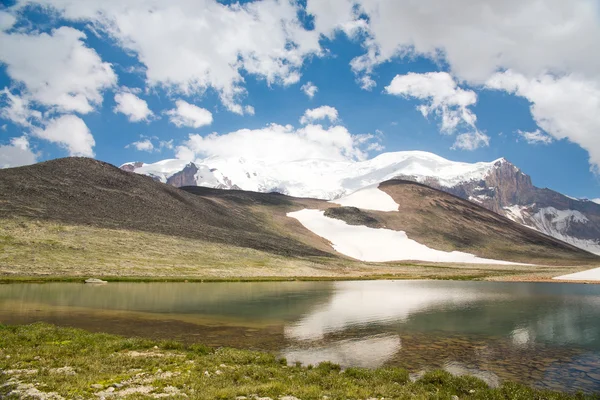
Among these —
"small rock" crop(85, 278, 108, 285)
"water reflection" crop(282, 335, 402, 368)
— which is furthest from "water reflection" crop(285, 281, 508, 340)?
"small rock" crop(85, 278, 108, 285)

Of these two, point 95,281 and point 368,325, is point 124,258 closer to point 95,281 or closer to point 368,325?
point 95,281

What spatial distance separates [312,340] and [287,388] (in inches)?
462

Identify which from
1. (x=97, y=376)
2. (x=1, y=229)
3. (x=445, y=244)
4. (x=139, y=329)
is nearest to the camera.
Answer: (x=97, y=376)

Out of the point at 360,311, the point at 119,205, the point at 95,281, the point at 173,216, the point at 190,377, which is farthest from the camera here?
the point at 173,216

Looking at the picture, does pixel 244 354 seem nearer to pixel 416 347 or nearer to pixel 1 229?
pixel 416 347

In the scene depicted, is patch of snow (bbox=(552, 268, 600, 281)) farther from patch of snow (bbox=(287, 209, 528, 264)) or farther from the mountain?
the mountain

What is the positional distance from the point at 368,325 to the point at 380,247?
150515 mm

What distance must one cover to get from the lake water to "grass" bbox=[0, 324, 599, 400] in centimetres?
268

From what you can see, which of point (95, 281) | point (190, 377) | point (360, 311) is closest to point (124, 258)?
point (95, 281)

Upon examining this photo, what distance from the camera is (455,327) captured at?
3189cm

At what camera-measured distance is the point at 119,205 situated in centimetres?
12794

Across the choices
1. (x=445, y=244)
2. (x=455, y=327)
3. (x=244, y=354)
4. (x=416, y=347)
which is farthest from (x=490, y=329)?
(x=445, y=244)

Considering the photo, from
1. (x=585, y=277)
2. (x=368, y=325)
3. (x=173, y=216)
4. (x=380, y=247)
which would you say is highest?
(x=173, y=216)

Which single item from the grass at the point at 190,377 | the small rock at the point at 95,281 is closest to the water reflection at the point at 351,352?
the grass at the point at 190,377
